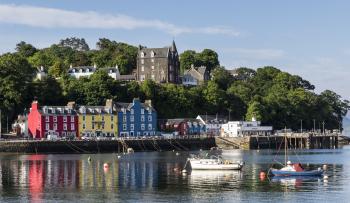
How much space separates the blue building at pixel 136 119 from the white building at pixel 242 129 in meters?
13.1

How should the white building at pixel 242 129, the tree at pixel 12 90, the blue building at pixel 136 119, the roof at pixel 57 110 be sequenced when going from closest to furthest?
the roof at pixel 57 110 → the tree at pixel 12 90 → the blue building at pixel 136 119 → the white building at pixel 242 129

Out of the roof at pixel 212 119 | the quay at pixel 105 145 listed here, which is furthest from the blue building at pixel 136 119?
the roof at pixel 212 119

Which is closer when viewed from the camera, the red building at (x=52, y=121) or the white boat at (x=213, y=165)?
the white boat at (x=213, y=165)

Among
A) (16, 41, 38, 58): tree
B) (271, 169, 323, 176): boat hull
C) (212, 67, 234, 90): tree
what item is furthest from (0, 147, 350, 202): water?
(16, 41, 38, 58): tree

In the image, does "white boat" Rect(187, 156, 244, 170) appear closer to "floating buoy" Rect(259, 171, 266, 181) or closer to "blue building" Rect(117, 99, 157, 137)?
"floating buoy" Rect(259, 171, 266, 181)

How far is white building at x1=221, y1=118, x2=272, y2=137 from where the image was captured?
134 m

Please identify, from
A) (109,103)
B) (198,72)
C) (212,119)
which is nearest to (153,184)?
(109,103)

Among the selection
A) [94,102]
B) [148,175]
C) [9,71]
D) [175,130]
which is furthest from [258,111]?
[148,175]

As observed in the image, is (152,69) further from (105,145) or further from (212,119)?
(105,145)

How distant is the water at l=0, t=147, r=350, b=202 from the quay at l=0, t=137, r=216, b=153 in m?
24.6

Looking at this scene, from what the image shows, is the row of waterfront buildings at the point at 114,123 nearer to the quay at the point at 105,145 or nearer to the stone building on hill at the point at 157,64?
the quay at the point at 105,145

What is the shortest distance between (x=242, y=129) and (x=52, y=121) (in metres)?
37.2

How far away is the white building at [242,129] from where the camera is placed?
440ft

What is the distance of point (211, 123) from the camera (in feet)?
444
